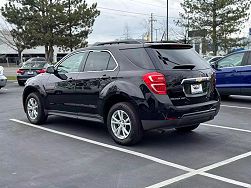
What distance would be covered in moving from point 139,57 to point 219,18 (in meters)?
31.3

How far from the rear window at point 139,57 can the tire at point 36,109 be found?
8.35 feet

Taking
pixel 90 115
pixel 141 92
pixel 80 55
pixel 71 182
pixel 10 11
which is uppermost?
pixel 10 11

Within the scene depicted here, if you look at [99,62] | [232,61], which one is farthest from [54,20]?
[99,62]

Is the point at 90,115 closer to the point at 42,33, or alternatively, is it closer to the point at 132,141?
the point at 132,141

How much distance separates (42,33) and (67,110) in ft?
102

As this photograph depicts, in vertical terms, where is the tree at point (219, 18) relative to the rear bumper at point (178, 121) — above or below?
above

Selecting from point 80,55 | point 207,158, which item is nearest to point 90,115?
point 80,55

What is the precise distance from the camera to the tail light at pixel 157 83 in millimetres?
5707

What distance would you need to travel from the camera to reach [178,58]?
6.19 metres

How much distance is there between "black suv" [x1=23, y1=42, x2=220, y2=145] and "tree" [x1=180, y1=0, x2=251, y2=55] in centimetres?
2991

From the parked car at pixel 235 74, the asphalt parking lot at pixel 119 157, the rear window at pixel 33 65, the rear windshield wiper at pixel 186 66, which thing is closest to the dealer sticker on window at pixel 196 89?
the rear windshield wiper at pixel 186 66

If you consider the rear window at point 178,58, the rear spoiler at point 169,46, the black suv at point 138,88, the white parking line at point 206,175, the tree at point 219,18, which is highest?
the tree at point 219,18

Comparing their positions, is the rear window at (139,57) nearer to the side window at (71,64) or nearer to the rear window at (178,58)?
the rear window at (178,58)

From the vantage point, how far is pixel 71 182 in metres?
4.50
